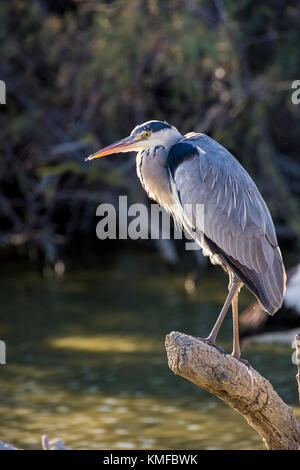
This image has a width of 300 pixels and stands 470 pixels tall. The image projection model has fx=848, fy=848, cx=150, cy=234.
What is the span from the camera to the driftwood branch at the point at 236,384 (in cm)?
355

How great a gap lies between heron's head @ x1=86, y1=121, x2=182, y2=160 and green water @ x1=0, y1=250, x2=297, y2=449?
2172mm

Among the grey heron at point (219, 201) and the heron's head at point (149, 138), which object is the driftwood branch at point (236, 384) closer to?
the grey heron at point (219, 201)

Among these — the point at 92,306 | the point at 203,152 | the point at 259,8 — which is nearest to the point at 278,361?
the point at 92,306

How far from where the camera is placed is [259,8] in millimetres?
10695

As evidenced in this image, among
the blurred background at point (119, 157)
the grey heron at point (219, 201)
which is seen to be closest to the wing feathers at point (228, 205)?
the grey heron at point (219, 201)

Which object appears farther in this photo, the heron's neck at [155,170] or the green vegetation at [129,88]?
the green vegetation at [129,88]

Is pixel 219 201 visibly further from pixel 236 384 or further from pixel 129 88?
pixel 129 88

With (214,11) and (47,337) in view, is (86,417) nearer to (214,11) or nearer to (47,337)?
(47,337)

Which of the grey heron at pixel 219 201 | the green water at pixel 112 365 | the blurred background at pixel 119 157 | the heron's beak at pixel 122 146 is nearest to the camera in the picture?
the grey heron at pixel 219 201

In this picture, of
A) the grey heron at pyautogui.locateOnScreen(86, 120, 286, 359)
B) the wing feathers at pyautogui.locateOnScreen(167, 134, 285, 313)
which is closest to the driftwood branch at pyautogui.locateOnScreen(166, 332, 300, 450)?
the grey heron at pyautogui.locateOnScreen(86, 120, 286, 359)

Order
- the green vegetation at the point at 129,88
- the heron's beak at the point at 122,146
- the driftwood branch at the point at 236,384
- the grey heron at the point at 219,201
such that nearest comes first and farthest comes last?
the driftwood branch at the point at 236,384 → the grey heron at the point at 219,201 → the heron's beak at the point at 122,146 → the green vegetation at the point at 129,88

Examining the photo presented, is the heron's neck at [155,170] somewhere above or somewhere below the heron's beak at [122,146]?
below

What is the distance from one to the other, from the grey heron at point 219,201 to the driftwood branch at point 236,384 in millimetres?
473

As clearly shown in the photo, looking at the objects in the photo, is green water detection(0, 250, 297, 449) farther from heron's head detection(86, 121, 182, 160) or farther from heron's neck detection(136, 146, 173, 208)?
heron's head detection(86, 121, 182, 160)
